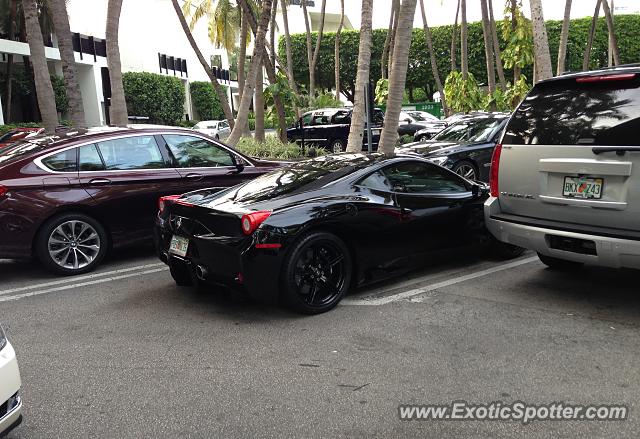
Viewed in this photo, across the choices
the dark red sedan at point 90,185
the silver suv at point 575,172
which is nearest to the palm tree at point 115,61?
the dark red sedan at point 90,185

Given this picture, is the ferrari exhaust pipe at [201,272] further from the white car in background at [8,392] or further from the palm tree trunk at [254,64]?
the palm tree trunk at [254,64]

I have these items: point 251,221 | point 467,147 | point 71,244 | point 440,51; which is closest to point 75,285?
point 71,244

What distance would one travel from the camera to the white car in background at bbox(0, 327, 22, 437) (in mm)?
2732

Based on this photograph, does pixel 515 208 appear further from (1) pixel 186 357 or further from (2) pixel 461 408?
(1) pixel 186 357

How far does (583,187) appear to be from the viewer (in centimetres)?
463

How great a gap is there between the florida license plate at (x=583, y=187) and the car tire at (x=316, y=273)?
6.12 feet

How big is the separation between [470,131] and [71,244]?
854 centimetres

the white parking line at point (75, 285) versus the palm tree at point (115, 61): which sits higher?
the palm tree at point (115, 61)

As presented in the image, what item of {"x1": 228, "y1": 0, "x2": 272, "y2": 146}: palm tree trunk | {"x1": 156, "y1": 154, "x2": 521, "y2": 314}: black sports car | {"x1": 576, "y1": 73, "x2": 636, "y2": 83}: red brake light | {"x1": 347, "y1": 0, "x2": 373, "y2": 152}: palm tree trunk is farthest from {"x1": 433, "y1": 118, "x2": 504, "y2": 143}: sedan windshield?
{"x1": 576, "y1": 73, "x2": 636, "y2": 83}: red brake light

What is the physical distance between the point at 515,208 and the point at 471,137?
7.31 meters

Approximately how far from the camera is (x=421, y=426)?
323cm

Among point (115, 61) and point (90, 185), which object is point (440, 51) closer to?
point (115, 61)

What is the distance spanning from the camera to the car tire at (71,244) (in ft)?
21.1

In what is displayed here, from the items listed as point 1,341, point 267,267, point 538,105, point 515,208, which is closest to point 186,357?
point 267,267
